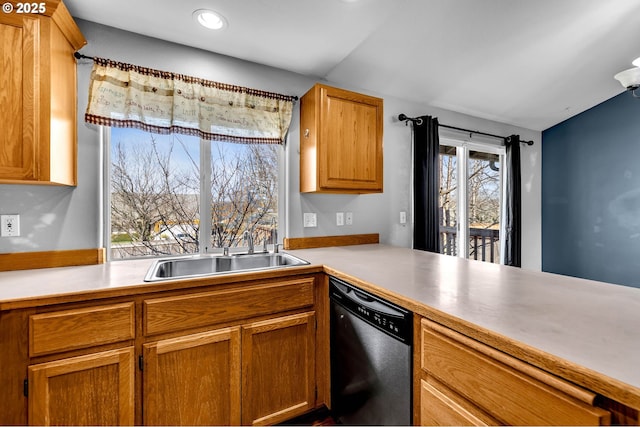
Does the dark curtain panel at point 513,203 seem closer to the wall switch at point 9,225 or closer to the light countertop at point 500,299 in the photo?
the light countertop at point 500,299

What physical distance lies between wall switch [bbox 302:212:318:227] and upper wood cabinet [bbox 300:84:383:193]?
8.3 inches

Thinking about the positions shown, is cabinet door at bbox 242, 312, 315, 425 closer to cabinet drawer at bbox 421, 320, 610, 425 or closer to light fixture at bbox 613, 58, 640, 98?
cabinet drawer at bbox 421, 320, 610, 425

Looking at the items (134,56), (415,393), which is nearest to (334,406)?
A: (415,393)

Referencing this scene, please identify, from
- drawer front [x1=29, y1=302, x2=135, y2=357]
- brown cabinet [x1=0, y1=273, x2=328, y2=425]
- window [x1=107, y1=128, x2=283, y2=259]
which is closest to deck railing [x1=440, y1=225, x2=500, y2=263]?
window [x1=107, y1=128, x2=283, y2=259]

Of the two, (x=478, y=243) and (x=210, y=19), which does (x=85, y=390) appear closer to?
(x=210, y=19)

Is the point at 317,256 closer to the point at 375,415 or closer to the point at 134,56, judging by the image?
the point at 375,415

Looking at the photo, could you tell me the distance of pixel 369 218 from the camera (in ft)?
8.88

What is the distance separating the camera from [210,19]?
1759mm

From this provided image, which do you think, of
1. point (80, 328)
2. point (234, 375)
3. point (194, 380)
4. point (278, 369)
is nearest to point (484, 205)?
point (278, 369)

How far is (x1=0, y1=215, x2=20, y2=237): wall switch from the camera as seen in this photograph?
1.54 metres

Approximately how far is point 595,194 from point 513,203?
94cm

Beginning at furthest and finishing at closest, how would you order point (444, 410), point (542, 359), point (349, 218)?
point (349, 218) → point (444, 410) → point (542, 359)

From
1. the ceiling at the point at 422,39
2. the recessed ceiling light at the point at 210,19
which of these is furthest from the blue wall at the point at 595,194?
the recessed ceiling light at the point at 210,19

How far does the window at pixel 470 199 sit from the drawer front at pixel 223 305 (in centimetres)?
244
